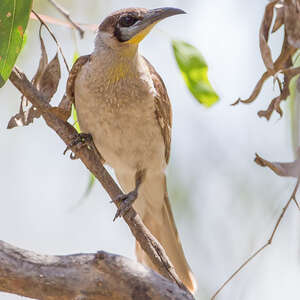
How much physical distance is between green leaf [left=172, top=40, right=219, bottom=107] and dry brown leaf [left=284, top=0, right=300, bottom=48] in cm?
127

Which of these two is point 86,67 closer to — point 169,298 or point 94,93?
point 94,93

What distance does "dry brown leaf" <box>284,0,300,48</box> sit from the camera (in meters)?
2.51

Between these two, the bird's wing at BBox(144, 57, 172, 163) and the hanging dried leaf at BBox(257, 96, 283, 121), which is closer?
the hanging dried leaf at BBox(257, 96, 283, 121)

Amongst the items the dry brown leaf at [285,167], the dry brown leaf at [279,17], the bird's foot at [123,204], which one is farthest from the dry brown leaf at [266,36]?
the bird's foot at [123,204]

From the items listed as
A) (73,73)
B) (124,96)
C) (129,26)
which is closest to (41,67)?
(73,73)

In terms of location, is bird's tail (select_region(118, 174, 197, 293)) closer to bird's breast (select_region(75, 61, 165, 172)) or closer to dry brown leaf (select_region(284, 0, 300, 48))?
bird's breast (select_region(75, 61, 165, 172))

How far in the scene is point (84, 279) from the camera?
7.91 feet

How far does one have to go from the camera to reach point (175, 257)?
4.43 metres

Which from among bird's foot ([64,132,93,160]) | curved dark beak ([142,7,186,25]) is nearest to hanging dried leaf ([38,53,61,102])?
bird's foot ([64,132,93,160])

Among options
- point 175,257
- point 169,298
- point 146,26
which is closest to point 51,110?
point 146,26

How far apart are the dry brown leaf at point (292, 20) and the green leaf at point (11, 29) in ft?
4.03

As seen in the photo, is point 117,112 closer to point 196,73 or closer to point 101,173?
point 196,73

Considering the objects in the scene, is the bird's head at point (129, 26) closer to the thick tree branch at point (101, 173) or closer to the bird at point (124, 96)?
the bird at point (124, 96)

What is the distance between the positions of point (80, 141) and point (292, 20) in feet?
5.62
